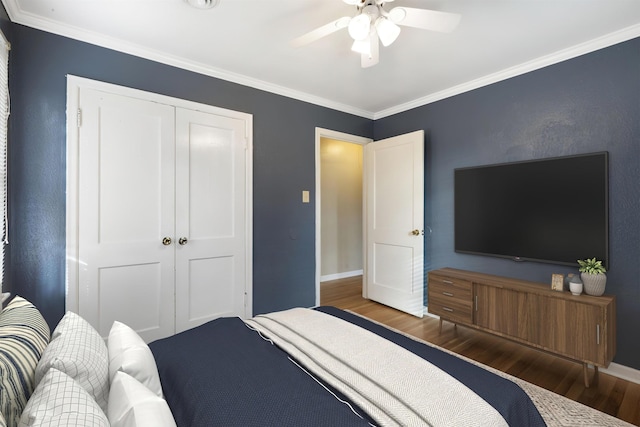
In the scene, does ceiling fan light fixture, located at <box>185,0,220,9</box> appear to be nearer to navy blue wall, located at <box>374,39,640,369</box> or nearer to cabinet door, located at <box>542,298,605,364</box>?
navy blue wall, located at <box>374,39,640,369</box>

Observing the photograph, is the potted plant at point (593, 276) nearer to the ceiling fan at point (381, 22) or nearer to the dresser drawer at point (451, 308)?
A: the dresser drawer at point (451, 308)

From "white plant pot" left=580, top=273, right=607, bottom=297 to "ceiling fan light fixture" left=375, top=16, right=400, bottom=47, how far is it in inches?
85.5

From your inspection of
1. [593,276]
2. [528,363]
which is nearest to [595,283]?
[593,276]

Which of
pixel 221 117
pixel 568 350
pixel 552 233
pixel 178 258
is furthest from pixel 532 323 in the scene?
pixel 221 117

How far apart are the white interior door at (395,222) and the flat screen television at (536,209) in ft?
1.45

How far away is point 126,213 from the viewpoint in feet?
7.89

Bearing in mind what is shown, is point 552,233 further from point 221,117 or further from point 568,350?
point 221,117

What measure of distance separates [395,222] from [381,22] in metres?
2.34

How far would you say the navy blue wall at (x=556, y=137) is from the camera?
2.21 meters

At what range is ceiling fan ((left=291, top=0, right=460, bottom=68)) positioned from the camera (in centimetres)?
159

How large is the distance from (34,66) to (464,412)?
3.16 meters

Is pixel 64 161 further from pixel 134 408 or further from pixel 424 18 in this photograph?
pixel 424 18

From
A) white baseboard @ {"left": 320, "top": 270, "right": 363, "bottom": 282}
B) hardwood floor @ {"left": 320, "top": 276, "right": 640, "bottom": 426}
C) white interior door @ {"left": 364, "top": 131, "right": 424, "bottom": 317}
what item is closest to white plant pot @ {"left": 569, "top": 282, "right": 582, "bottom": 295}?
hardwood floor @ {"left": 320, "top": 276, "right": 640, "bottom": 426}

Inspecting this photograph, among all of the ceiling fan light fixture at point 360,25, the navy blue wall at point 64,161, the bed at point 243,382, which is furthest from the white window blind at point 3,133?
the ceiling fan light fixture at point 360,25
